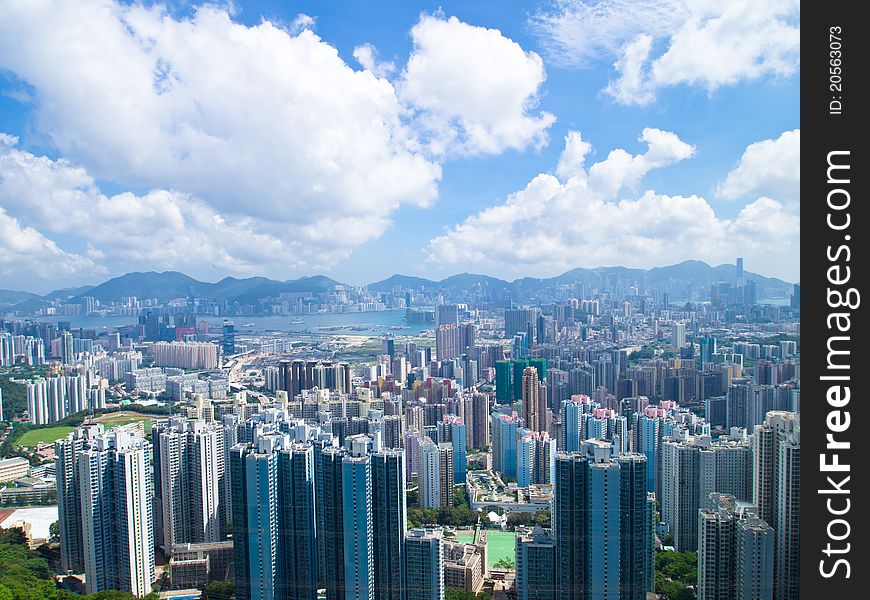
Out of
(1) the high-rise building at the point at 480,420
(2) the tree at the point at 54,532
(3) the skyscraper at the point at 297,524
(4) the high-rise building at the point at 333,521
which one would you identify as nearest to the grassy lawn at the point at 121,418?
(2) the tree at the point at 54,532

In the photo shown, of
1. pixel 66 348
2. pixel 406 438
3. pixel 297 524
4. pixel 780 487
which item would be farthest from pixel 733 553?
pixel 66 348

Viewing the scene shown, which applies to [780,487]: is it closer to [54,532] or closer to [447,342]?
[54,532]

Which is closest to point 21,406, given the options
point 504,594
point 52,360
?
point 52,360

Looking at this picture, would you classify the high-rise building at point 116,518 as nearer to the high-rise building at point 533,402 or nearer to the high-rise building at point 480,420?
the high-rise building at point 480,420

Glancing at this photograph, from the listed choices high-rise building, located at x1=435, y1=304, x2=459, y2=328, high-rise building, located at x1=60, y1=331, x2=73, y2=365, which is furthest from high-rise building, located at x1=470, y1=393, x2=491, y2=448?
high-rise building, located at x1=60, y1=331, x2=73, y2=365

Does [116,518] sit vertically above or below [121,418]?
below

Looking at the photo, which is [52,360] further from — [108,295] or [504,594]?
[504,594]
